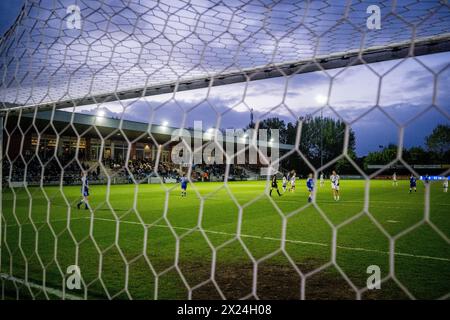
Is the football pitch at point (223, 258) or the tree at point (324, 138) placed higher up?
the tree at point (324, 138)

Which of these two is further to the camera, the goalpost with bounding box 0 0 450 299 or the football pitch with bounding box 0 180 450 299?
the football pitch with bounding box 0 180 450 299

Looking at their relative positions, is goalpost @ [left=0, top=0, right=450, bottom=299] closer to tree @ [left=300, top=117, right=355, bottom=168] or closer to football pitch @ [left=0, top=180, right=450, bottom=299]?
football pitch @ [left=0, top=180, right=450, bottom=299]

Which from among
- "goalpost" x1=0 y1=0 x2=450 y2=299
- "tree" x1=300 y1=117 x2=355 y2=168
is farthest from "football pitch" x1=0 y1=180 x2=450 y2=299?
"tree" x1=300 y1=117 x2=355 y2=168

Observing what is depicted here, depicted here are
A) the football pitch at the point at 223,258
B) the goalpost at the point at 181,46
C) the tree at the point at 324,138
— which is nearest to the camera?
the goalpost at the point at 181,46

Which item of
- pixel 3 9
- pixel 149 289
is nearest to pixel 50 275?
pixel 149 289

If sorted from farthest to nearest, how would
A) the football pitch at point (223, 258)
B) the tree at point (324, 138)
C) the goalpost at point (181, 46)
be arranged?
the football pitch at point (223, 258), the tree at point (324, 138), the goalpost at point (181, 46)

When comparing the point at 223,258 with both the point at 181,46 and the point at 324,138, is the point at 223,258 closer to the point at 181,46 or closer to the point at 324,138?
the point at 324,138

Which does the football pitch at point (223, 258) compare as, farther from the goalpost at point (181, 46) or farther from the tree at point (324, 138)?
the tree at point (324, 138)

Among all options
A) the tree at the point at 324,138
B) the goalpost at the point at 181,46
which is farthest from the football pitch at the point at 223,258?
the tree at the point at 324,138

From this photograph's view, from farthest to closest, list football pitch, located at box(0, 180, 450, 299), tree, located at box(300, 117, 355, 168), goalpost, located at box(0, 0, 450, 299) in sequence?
football pitch, located at box(0, 180, 450, 299) < tree, located at box(300, 117, 355, 168) < goalpost, located at box(0, 0, 450, 299)

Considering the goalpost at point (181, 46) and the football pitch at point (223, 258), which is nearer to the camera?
the goalpost at point (181, 46)

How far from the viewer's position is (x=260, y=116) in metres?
1.95

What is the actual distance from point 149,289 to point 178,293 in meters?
0.32

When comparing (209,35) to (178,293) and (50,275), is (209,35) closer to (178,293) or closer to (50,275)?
(178,293)
